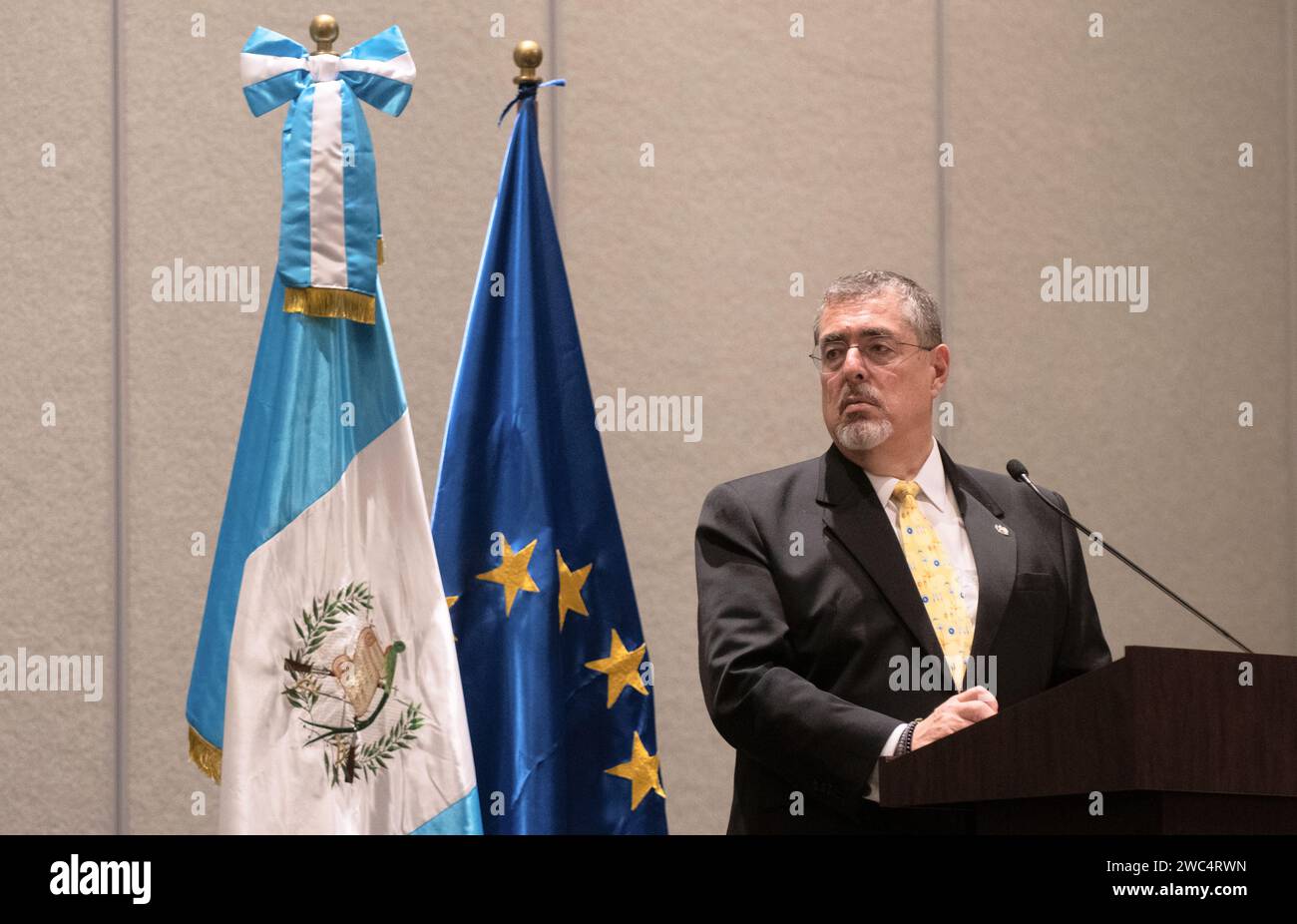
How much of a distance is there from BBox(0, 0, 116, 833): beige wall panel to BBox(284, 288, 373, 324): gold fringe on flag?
3.67 feet

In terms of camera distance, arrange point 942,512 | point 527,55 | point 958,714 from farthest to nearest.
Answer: point 527,55
point 942,512
point 958,714

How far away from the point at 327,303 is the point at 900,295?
1101 millimetres

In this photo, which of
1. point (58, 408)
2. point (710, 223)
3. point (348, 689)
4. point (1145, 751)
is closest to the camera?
point (1145, 751)

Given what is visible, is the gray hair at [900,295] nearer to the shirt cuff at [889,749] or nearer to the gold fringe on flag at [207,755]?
the shirt cuff at [889,749]

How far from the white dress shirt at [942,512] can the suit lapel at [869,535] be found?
30 millimetres

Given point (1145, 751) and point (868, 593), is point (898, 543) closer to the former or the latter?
point (868, 593)

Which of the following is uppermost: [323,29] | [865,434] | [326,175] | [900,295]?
[323,29]

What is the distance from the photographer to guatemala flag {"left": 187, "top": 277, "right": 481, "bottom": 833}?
2840mm

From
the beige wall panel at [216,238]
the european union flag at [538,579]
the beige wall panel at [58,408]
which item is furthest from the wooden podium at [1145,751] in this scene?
the beige wall panel at [58,408]

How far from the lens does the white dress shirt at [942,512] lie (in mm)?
2557

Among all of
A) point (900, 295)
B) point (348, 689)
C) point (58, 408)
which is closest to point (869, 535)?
point (900, 295)

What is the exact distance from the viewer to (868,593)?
8.09ft

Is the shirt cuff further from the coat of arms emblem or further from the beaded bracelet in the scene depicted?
the coat of arms emblem

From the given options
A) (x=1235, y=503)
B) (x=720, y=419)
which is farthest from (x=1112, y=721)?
→ (x=1235, y=503)
